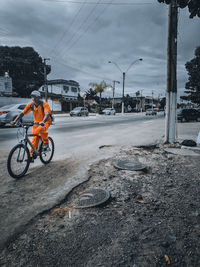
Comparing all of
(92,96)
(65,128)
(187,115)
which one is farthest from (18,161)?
(92,96)

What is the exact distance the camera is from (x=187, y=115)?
75.7 feet

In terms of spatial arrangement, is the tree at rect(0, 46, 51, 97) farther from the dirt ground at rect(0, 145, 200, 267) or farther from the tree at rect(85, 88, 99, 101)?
the dirt ground at rect(0, 145, 200, 267)

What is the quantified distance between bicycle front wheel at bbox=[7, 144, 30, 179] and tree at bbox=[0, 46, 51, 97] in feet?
142

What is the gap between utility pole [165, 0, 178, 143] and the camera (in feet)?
24.8

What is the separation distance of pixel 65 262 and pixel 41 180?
2.31 meters

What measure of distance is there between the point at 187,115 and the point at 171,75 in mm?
17191

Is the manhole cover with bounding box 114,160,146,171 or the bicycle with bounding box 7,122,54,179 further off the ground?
the bicycle with bounding box 7,122,54,179

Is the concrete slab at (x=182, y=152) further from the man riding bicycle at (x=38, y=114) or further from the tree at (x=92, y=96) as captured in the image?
the tree at (x=92, y=96)

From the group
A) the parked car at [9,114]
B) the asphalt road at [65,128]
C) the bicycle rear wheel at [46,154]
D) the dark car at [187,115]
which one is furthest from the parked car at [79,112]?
the bicycle rear wheel at [46,154]

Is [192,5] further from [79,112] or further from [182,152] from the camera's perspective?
[79,112]

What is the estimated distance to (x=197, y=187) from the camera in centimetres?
379

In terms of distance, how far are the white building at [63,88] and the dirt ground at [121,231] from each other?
55.9 metres

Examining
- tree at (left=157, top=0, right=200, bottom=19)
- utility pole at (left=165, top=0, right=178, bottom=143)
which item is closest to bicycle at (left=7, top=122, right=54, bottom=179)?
tree at (left=157, top=0, right=200, bottom=19)

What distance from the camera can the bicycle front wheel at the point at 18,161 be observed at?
400 centimetres
